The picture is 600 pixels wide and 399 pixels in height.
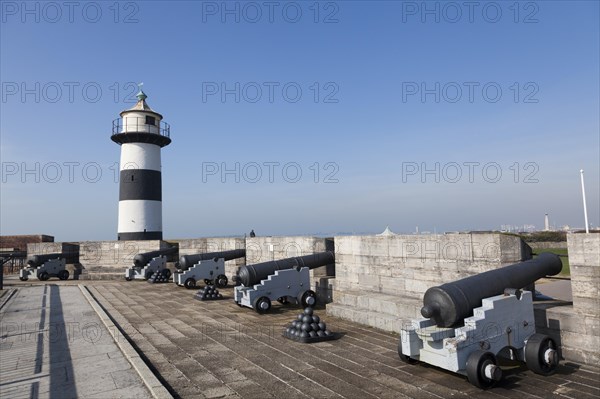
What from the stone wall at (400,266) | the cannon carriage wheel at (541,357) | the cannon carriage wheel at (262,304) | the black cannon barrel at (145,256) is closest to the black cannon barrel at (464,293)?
the cannon carriage wheel at (541,357)

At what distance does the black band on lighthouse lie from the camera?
2370 cm

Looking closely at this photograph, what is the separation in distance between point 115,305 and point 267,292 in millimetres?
4841

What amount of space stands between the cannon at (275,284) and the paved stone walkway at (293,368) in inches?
39.8

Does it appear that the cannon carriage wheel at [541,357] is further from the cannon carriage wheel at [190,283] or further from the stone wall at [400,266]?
the cannon carriage wheel at [190,283]

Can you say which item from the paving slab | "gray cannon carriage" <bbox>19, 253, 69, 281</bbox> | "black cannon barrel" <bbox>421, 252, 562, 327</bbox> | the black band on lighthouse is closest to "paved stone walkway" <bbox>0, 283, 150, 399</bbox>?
the paving slab

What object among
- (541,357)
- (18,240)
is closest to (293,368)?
(541,357)

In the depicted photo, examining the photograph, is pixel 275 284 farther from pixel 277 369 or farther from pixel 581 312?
pixel 581 312

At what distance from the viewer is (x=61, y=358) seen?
6496 millimetres

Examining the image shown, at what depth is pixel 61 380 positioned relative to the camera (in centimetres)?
544

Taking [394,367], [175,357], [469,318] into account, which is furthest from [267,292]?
[469,318]

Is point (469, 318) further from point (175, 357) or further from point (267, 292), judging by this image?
point (267, 292)

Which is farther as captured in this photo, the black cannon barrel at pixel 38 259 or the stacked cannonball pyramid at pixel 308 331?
the black cannon barrel at pixel 38 259

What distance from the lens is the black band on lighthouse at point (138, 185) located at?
2370 centimetres

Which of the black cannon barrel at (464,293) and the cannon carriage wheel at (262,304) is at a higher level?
the black cannon barrel at (464,293)
